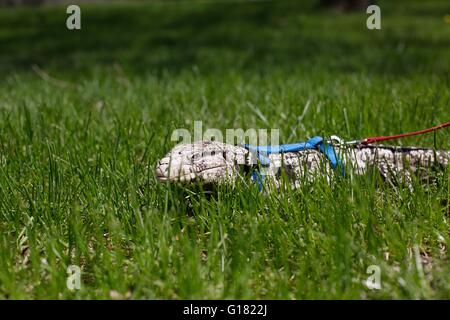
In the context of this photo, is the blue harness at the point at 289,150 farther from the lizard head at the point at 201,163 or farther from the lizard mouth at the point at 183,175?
the lizard mouth at the point at 183,175

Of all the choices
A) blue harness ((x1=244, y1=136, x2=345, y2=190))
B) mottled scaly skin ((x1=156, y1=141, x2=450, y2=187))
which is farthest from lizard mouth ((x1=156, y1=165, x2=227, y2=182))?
blue harness ((x1=244, y1=136, x2=345, y2=190))

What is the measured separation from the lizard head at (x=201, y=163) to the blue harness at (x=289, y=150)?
9 cm

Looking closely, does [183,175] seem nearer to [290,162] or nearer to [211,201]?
[211,201]

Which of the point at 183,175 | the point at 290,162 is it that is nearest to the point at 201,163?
the point at 183,175

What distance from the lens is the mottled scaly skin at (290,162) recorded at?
2234 mm

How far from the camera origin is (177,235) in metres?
2.14

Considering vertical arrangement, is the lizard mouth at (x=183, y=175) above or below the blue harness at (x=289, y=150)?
below

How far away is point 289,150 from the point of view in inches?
99.4

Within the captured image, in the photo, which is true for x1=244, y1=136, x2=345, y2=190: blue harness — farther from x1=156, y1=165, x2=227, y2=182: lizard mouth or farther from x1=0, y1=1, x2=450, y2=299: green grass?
x1=156, y1=165, x2=227, y2=182: lizard mouth

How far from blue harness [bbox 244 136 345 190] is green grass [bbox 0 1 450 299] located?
0.10 meters

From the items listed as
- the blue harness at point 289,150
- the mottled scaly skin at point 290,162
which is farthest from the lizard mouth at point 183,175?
the blue harness at point 289,150

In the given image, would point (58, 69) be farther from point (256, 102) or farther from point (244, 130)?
point (244, 130)

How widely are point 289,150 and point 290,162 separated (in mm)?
64
